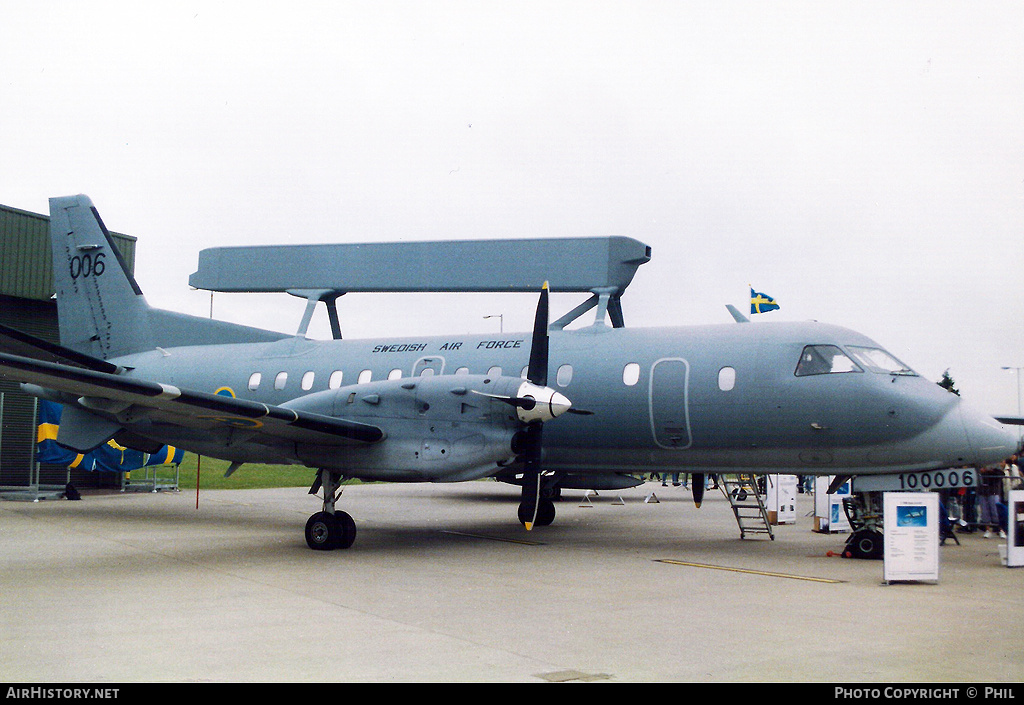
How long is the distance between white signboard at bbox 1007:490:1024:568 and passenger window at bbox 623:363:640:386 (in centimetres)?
529

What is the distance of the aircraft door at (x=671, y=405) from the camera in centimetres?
1288

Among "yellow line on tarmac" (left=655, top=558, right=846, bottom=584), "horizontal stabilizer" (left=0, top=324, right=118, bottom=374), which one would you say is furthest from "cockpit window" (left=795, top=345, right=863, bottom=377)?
"horizontal stabilizer" (left=0, top=324, right=118, bottom=374)

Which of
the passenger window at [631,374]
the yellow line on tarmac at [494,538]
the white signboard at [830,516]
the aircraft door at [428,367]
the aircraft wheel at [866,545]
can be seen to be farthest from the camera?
the white signboard at [830,516]

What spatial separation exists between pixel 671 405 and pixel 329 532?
17.7ft

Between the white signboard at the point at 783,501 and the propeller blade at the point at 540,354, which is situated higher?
the propeller blade at the point at 540,354

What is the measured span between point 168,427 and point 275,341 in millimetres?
3482

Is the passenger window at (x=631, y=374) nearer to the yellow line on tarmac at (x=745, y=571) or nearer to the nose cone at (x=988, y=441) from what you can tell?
the yellow line on tarmac at (x=745, y=571)

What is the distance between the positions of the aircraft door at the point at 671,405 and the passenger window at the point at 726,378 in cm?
50

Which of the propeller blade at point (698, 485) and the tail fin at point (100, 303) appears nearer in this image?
the propeller blade at point (698, 485)

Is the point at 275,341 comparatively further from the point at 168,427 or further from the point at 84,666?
the point at 84,666

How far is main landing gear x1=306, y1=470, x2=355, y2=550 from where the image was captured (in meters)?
12.5

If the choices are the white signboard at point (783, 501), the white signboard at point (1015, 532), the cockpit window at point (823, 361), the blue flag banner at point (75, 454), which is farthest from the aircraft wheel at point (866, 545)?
the blue flag banner at point (75, 454)

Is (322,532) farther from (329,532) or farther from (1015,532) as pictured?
(1015,532)

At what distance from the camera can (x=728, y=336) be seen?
520 inches
